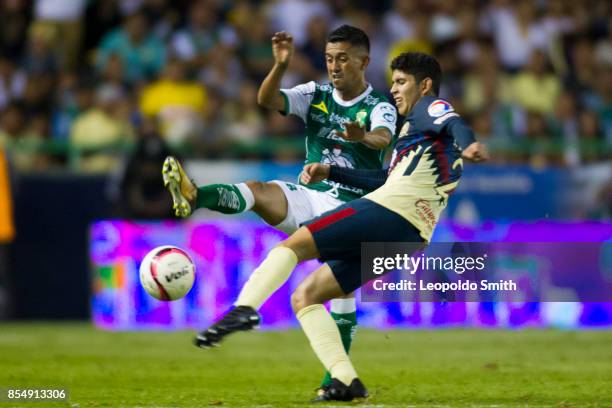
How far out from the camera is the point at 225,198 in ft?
26.9

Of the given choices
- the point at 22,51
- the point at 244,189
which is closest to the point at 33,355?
the point at 244,189

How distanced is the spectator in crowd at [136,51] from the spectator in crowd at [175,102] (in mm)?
425

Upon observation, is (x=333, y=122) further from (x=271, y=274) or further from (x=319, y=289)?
(x=271, y=274)

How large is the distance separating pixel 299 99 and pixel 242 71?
8.61 meters

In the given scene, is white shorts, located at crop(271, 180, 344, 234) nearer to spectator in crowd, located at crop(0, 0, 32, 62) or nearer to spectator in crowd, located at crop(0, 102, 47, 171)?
spectator in crowd, located at crop(0, 102, 47, 171)

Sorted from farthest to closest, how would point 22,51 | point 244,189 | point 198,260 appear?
point 22,51 → point 198,260 → point 244,189

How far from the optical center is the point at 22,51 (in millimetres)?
17562

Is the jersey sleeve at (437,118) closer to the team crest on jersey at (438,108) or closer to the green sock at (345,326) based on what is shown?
the team crest on jersey at (438,108)

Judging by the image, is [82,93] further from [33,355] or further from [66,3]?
[33,355]

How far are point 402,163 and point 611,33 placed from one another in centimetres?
1203

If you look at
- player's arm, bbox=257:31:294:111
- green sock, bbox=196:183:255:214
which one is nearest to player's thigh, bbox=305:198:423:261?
green sock, bbox=196:183:255:214

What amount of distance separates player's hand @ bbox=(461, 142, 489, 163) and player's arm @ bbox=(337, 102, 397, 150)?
0.88m

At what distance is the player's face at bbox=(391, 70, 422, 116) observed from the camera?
8078 mm

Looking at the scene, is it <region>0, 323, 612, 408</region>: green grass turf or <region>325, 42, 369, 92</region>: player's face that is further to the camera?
<region>325, 42, 369, 92</region>: player's face
